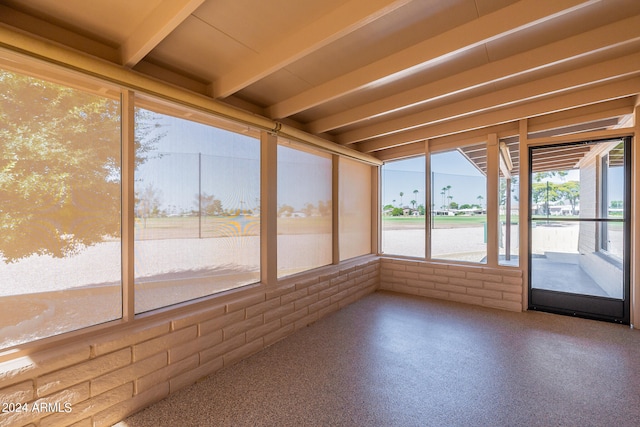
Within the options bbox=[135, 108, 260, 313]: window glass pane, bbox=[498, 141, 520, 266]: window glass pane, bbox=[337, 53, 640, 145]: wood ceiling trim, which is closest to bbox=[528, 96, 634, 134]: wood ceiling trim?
bbox=[498, 141, 520, 266]: window glass pane

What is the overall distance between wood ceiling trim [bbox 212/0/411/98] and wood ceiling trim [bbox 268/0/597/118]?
54 centimetres

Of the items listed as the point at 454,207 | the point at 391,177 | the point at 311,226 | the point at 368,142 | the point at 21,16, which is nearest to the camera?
the point at 21,16

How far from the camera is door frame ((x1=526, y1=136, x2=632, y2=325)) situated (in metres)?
3.09

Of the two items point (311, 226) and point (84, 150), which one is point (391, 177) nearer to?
point (311, 226)

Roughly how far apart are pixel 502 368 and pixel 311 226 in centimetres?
241

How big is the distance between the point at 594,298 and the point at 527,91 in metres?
2.75

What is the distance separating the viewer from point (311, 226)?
11.7 ft

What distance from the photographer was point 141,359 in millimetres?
1804

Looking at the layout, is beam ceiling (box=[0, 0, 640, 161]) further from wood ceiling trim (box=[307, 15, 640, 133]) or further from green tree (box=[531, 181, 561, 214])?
green tree (box=[531, 181, 561, 214])

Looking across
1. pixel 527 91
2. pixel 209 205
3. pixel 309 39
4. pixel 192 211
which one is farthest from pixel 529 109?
pixel 192 211

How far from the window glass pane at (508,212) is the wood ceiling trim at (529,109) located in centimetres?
75

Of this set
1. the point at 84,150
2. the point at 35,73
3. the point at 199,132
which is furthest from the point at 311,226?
the point at 35,73

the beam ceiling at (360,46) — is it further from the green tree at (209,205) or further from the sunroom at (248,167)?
the green tree at (209,205)

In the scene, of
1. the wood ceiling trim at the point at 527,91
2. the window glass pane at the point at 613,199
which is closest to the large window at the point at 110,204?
the wood ceiling trim at the point at 527,91
